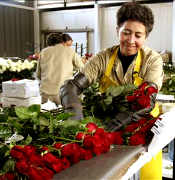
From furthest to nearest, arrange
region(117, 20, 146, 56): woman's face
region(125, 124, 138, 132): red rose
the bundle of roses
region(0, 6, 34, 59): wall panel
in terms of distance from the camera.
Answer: region(0, 6, 34, 59): wall panel < region(117, 20, 146, 56): woman's face < the bundle of roses < region(125, 124, 138, 132): red rose

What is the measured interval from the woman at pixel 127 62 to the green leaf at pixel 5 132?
0.43 metres

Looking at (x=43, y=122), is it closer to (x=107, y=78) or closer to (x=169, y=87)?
(x=107, y=78)

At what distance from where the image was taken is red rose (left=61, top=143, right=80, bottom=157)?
97 centimetres

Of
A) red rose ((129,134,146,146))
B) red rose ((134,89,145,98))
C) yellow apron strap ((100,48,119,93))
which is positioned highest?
yellow apron strap ((100,48,119,93))

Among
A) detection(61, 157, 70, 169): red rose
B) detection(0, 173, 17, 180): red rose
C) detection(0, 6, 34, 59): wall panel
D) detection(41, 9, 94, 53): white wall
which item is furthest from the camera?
detection(41, 9, 94, 53): white wall

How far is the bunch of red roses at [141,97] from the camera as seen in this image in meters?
1.43

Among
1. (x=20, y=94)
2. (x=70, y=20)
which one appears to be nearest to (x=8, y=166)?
(x=20, y=94)

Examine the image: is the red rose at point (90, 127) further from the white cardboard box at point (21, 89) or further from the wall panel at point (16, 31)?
the wall panel at point (16, 31)

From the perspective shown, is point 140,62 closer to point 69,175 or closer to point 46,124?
point 46,124

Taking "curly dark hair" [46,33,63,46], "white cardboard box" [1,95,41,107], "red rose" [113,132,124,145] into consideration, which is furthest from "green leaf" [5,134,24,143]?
"curly dark hair" [46,33,63,46]

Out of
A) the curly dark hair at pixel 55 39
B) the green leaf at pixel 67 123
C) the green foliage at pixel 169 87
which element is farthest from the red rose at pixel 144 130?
the curly dark hair at pixel 55 39

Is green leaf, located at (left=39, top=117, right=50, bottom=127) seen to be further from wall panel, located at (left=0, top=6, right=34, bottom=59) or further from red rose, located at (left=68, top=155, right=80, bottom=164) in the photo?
wall panel, located at (left=0, top=6, right=34, bottom=59)

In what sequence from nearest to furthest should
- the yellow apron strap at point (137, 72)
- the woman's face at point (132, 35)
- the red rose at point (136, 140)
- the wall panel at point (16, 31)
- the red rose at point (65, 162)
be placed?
1. the red rose at point (65, 162)
2. the red rose at point (136, 140)
3. the woman's face at point (132, 35)
4. the yellow apron strap at point (137, 72)
5. the wall panel at point (16, 31)

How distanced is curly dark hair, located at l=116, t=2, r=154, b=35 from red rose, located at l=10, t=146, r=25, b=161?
100 centimetres
